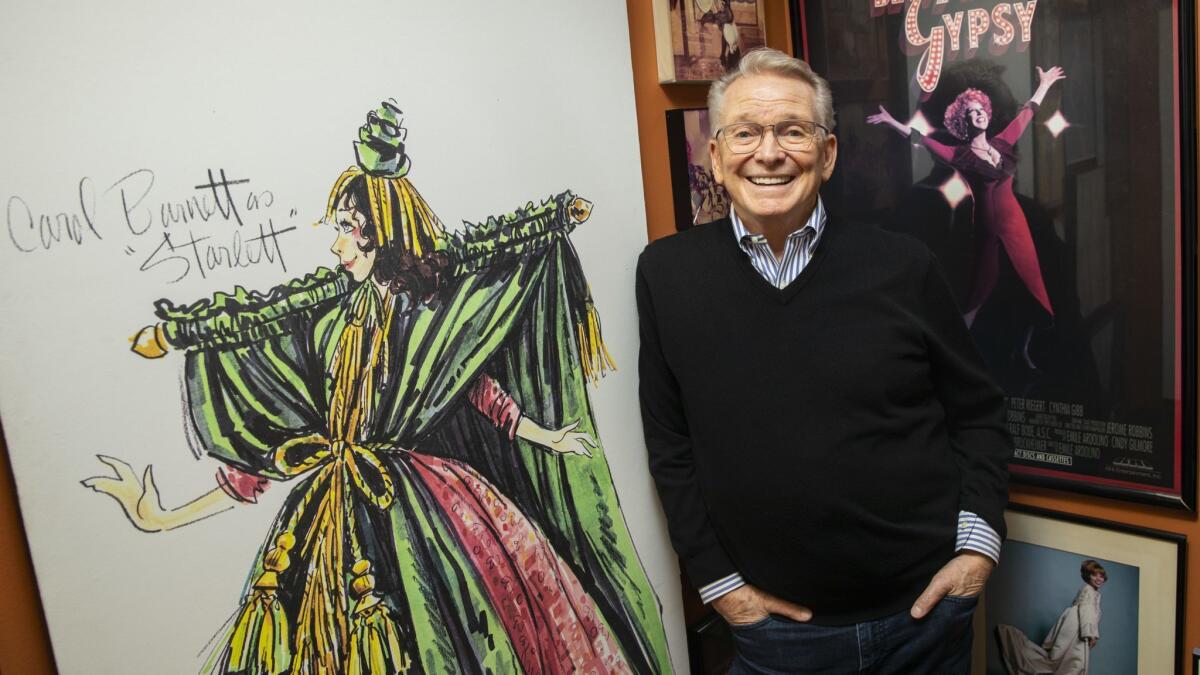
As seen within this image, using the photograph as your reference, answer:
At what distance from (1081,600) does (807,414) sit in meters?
0.84

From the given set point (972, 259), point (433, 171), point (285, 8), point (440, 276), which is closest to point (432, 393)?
point (440, 276)

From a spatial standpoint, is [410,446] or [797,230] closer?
[410,446]

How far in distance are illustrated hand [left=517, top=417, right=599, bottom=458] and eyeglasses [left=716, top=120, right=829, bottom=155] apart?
1.84 ft

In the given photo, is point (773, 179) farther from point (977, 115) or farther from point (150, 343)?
point (150, 343)

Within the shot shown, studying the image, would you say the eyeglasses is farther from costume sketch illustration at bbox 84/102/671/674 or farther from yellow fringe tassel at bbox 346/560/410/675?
yellow fringe tassel at bbox 346/560/410/675

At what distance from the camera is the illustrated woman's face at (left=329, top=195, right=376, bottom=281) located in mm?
1048

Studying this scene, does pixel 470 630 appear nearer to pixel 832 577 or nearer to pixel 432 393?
pixel 432 393

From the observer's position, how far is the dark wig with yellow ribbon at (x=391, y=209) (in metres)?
1.06

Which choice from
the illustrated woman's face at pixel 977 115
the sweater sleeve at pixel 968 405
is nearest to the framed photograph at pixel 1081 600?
the sweater sleeve at pixel 968 405

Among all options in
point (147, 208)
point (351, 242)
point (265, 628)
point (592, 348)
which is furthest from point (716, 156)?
point (265, 628)

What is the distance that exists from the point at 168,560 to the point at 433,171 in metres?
0.60

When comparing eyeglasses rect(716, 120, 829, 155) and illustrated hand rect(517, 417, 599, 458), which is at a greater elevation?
eyeglasses rect(716, 120, 829, 155)

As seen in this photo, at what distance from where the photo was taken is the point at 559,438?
132 centimetres

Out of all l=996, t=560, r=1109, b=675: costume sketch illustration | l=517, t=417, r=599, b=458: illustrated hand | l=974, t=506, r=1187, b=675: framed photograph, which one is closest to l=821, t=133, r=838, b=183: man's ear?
l=517, t=417, r=599, b=458: illustrated hand
